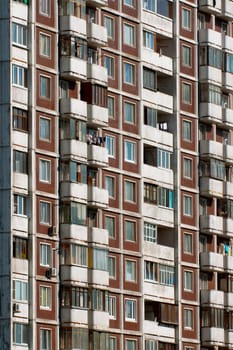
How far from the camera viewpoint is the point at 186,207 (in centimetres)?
12256

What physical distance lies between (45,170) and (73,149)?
90.0 inches

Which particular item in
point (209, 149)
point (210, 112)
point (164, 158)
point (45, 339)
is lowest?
point (45, 339)

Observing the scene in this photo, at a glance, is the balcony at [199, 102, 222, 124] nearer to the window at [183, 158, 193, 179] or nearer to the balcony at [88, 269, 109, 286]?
the window at [183, 158, 193, 179]

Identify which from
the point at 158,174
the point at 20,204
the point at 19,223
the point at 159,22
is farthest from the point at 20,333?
the point at 159,22

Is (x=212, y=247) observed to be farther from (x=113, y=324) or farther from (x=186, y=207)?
(x=113, y=324)

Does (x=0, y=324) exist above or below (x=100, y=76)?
below

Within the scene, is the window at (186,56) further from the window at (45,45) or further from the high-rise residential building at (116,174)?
the window at (45,45)

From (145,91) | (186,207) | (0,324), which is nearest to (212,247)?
(186,207)

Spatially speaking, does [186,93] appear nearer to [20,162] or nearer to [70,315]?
[20,162]

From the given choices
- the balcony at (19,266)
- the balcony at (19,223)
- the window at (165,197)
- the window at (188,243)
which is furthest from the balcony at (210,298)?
the balcony at (19,223)

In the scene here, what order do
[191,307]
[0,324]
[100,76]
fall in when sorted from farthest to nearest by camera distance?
[191,307]
[100,76]
[0,324]

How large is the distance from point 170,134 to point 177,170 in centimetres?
212

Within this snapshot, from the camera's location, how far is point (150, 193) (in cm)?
11925

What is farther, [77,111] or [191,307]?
[191,307]
